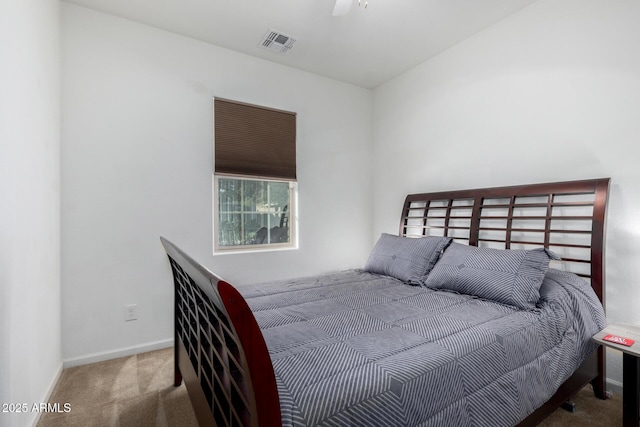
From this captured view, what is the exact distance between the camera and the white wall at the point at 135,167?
2330 mm

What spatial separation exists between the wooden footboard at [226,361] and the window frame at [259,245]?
1.22 metres

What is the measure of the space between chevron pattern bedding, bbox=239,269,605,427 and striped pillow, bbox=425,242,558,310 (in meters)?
0.06

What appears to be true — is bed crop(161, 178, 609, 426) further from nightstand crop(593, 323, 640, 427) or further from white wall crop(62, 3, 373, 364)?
white wall crop(62, 3, 373, 364)

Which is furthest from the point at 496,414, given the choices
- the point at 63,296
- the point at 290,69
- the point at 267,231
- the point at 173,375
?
the point at 290,69

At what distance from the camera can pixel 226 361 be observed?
3.39ft

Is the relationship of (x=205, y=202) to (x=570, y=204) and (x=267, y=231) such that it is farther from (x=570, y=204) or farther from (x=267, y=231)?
(x=570, y=204)

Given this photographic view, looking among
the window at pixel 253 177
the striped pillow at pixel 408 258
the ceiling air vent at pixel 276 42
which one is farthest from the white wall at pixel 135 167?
the striped pillow at pixel 408 258

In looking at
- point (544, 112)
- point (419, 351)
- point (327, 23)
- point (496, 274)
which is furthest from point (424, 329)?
point (327, 23)

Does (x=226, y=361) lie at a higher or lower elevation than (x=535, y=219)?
lower

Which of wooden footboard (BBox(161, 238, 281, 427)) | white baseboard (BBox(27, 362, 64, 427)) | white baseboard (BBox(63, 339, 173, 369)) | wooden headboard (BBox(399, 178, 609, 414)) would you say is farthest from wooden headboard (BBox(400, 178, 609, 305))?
white baseboard (BBox(27, 362, 64, 427))

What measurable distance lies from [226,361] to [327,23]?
2617 mm

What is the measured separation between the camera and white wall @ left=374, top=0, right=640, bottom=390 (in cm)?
193

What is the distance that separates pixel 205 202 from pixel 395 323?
207 centimetres

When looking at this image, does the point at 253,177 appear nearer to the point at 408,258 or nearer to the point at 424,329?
the point at 408,258
